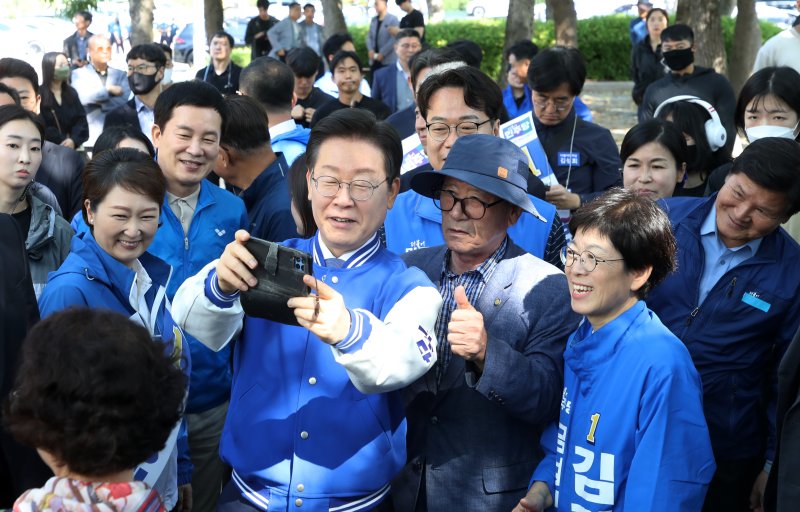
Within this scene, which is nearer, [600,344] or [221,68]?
[600,344]

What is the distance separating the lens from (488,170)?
307 cm

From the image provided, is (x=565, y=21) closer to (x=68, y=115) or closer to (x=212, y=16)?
(x=212, y=16)

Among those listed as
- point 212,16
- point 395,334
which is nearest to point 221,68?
point 212,16

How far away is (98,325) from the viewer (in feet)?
6.83

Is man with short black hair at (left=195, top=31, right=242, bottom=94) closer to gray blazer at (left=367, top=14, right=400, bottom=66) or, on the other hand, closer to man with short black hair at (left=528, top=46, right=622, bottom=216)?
gray blazer at (left=367, top=14, right=400, bottom=66)

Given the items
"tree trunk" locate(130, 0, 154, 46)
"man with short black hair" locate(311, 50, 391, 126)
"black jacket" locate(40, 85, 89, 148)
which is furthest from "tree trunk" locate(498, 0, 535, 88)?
"black jacket" locate(40, 85, 89, 148)

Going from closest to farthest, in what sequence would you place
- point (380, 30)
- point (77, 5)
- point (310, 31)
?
point (77, 5)
point (380, 30)
point (310, 31)

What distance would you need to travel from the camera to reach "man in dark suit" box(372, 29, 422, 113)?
10188mm

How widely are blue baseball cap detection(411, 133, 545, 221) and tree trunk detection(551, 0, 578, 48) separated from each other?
14062 mm

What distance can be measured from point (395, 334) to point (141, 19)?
16.7 m

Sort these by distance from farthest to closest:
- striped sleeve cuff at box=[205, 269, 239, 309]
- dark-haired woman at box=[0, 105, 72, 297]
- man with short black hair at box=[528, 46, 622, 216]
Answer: man with short black hair at box=[528, 46, 622, 216] < dark-haired woman at box=[0, 105, 72, 297] < striped sleeve cuff at box=[205, 269, 239, 309]

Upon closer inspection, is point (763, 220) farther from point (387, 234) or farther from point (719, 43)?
point (719, 43)

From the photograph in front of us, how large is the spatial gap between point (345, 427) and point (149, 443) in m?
0.68

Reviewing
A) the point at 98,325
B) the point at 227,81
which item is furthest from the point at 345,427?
the point at 227,81
